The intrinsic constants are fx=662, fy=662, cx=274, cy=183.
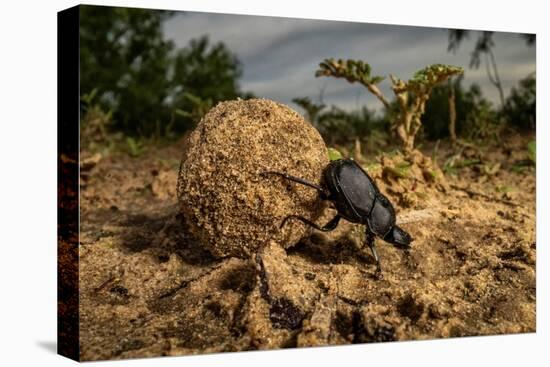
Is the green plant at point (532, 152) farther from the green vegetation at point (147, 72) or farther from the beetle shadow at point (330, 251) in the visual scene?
the green vegetation at point (147, 72)

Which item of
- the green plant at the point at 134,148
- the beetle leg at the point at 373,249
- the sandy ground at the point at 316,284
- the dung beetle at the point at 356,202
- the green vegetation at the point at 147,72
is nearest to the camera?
the sandy ground at the point at 316,284

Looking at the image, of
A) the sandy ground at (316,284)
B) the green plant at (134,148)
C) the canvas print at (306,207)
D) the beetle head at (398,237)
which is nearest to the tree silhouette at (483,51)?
the canvas print at (306,207)

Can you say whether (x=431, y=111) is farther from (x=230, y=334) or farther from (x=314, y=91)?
(x=230, y=334)

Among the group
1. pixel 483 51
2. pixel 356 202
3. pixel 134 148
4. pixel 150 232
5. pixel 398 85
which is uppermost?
pixel 483 51

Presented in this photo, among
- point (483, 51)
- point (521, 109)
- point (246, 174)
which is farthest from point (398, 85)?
point (521, 109)

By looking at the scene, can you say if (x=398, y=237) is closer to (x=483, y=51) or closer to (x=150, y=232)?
(x=150, y=232)

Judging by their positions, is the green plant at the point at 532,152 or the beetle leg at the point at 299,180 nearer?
the beetle leg at the point at 299,180

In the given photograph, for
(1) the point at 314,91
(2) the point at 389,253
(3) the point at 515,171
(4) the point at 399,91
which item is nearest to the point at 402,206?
(2) the point at 389,253

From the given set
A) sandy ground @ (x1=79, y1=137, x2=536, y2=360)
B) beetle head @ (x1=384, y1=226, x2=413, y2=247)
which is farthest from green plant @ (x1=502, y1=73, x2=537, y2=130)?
beetle head @ (x1=384, y1=226, x2=413, y2=247)
